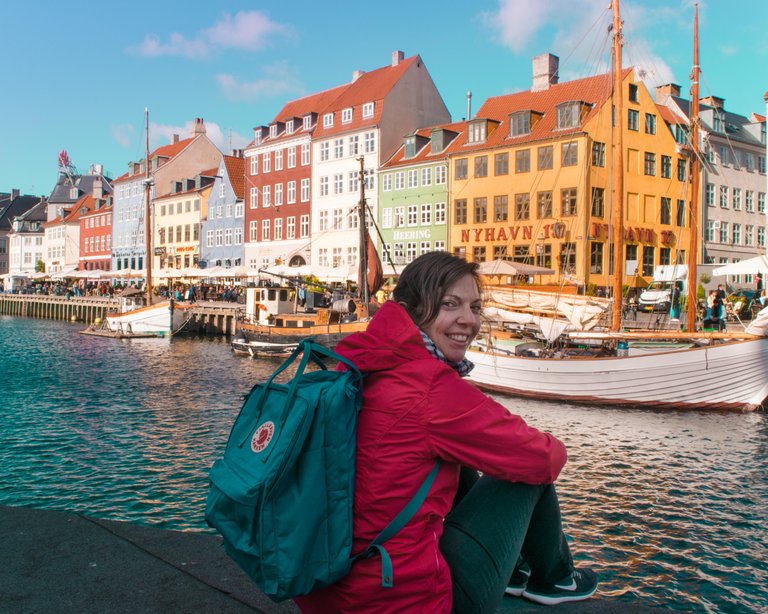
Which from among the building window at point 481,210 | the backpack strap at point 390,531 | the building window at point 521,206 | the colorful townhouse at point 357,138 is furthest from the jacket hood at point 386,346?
the colorful townhouse at point 357,138

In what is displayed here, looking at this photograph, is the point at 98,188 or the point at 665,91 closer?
the point at 665,91

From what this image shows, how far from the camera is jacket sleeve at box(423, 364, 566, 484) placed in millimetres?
2539

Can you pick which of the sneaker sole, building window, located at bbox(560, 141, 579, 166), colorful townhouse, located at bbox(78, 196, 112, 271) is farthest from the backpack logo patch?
colorful townhouse, located at bbox(78, 196, 112, 271)

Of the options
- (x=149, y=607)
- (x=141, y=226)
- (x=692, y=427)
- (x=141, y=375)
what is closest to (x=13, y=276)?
(x=141, y=226)

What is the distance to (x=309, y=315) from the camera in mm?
37625

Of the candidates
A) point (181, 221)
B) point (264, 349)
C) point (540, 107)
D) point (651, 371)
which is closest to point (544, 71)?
point (540, 107)

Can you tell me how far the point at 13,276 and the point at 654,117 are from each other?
3485 inches

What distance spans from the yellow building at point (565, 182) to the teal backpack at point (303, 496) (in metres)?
40.0

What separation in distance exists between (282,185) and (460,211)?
1918cm

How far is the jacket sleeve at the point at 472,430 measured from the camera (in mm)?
2539

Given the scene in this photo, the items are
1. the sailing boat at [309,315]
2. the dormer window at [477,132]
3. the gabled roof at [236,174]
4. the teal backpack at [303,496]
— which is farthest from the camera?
the gabled roof at [236,174]

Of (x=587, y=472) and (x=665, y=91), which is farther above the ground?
(x=665, y=91)

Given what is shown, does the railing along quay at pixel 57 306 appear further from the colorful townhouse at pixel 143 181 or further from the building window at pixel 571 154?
the building window at pixel 571 154

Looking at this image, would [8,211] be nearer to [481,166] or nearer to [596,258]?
[481,166]
